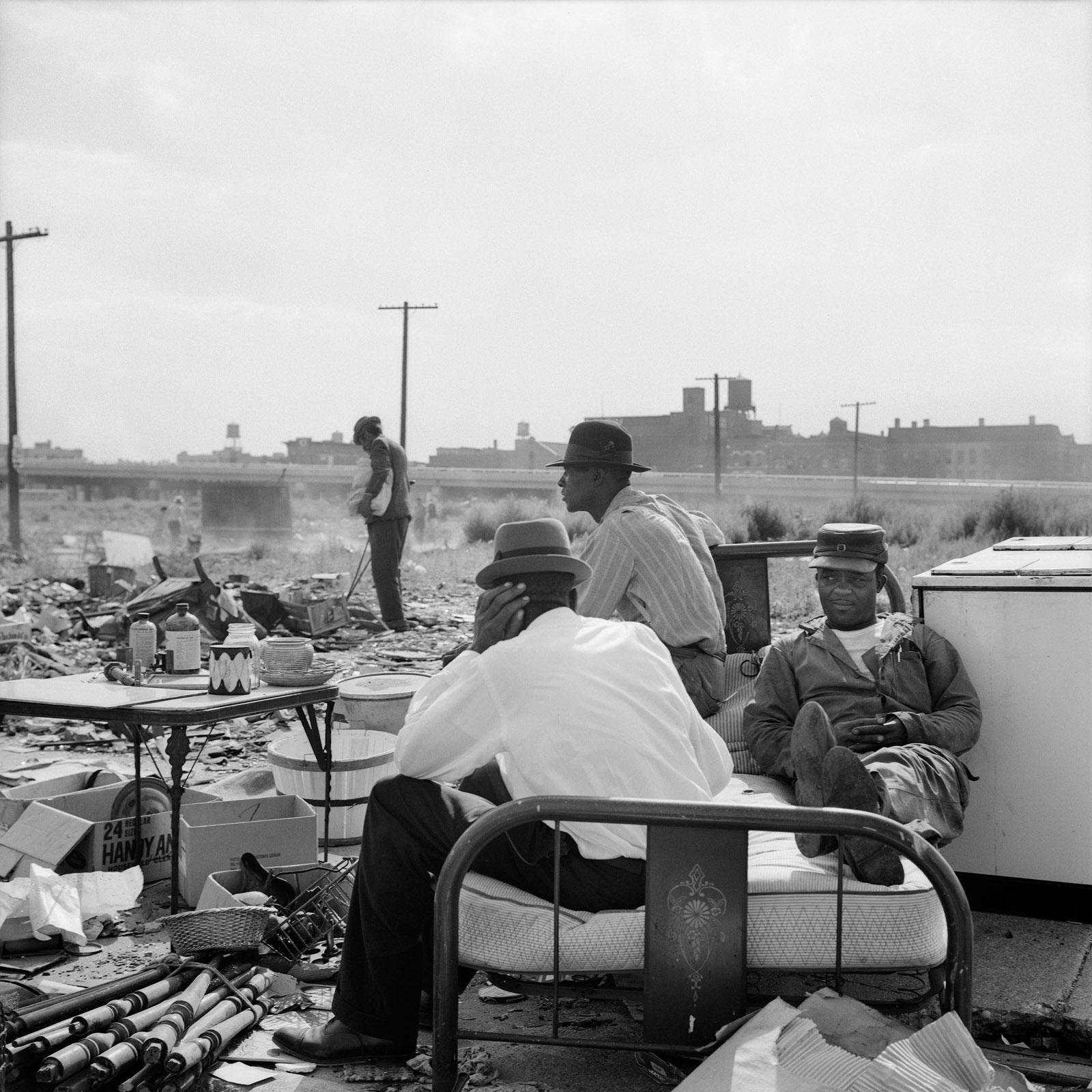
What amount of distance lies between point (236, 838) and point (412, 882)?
71.9 inches

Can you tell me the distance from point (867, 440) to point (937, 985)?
113186mm

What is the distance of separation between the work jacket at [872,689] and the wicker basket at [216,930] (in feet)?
6.85

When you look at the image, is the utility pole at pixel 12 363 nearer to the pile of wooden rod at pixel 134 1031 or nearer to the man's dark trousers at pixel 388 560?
the man's dark trousers at pixel 388 560

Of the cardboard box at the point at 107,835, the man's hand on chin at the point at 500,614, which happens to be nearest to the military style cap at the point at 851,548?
the man's hand on chin at the point at 500,614

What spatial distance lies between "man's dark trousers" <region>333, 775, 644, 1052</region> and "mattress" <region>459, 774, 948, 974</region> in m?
0.09

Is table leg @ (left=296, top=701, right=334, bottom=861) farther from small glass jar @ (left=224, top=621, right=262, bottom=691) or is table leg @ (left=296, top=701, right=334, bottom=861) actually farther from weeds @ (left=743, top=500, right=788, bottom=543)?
weeds @ (left=743, top=500, right=788, bottom=543)

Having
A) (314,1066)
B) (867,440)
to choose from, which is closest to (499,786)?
(314,1066)

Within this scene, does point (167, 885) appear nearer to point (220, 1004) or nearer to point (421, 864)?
point (220, 1004)

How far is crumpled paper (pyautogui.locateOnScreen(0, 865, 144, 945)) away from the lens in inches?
168

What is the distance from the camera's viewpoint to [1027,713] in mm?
4484

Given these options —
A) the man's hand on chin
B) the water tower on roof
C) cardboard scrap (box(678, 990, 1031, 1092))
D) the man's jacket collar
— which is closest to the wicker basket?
the man's hand on chin

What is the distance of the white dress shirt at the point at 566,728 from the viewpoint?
10.1 feet

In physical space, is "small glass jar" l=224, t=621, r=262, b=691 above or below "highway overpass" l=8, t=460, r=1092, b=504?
below

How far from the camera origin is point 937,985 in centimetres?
301
